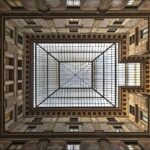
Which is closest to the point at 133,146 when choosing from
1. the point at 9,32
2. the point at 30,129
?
the point at 30,129

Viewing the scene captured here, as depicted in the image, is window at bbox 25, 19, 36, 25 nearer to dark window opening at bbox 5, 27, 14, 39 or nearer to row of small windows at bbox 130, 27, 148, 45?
dark window opening at bbox 5, 27, 14, 39

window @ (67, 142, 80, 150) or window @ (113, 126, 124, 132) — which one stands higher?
window @ (113, 126, 124, 132)

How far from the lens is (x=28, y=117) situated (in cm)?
4609

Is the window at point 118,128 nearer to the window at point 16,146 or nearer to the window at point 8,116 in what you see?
the window at point 16,146

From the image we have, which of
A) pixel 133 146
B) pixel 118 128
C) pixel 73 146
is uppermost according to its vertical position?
pixel 118 128

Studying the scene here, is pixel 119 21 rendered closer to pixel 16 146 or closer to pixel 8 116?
pixel 8 116

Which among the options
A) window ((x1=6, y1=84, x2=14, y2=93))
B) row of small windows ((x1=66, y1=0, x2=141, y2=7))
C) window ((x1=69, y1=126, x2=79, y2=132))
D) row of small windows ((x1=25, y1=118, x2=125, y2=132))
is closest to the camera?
row of small windows ((x1=66, y1=0, x2=141, y2=7))

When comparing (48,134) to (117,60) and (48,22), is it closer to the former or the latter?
(48,22)

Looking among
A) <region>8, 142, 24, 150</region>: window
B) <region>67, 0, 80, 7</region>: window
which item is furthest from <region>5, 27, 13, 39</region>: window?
<region>8, 142, 24, 150</region>: window

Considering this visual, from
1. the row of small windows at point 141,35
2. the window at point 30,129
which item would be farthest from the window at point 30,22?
the window at point 30,129

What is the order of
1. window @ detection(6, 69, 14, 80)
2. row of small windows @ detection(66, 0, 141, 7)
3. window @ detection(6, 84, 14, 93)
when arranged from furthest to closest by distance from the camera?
window @ detection(6, 69, 14, 80) < window @ detection(6, 84, 14, 93) < row of small windows @ detection(66, 0, 141, 7)

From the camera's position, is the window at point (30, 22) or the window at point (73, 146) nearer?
the window at point (73, 146)

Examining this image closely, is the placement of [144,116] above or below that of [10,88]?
below

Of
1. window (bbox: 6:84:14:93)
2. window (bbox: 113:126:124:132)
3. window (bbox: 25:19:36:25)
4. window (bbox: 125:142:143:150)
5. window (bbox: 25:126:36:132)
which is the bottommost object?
window (bbox: 125:142:143:150)
